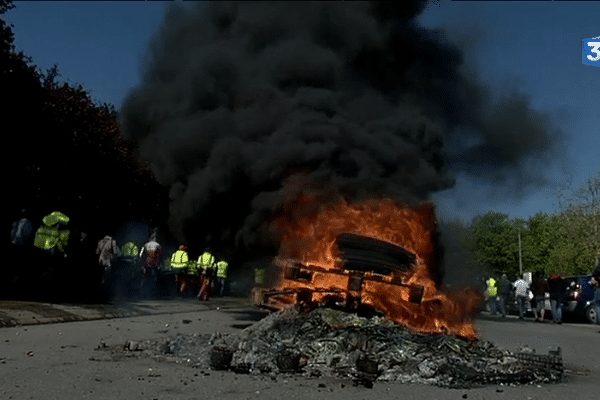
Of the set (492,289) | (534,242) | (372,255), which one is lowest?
(372,255)

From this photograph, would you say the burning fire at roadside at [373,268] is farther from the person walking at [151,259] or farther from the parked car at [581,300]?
the parked car at [581,300]

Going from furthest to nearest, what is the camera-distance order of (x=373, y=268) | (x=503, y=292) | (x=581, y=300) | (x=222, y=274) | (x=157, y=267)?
(x=503, y=292) → (x=222, y=274) → (x=581, y=300) → (x=157, y=267) → (x=373, y=268)

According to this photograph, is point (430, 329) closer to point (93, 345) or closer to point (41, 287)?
point (93, 345)

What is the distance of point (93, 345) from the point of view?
891cm

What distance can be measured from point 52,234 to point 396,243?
869cm

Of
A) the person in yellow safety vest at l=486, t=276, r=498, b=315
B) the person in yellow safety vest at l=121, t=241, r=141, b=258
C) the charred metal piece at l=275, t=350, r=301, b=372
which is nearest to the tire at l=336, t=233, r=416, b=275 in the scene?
the charred metal piece at l=275, t=350, r=301, b=372

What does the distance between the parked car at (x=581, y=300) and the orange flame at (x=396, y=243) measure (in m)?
12.4

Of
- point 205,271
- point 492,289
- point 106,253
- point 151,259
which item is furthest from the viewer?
point 492,289

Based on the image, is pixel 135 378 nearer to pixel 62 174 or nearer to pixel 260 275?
pixel 260 275

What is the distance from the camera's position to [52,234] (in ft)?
50.0

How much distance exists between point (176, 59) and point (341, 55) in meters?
3.71

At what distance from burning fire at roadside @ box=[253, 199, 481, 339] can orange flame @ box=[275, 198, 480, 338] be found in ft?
0.04

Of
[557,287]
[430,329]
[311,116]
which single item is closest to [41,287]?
[311,116]

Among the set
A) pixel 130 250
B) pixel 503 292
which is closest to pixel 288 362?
pixel 130 250
